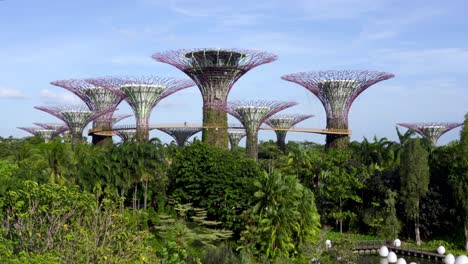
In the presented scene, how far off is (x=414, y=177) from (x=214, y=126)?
93.1 feet

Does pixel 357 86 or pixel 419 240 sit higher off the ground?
pixel 357 86

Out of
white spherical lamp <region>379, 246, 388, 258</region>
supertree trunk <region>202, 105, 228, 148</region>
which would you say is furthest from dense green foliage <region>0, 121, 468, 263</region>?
supertree trunk <region>202, 105, 228, 148</region>

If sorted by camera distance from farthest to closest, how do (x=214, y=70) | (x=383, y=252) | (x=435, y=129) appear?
(x=435, y=129), (x=214, y=70), (x=383, y=252)

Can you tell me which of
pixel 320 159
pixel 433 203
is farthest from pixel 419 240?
pixel 320 159

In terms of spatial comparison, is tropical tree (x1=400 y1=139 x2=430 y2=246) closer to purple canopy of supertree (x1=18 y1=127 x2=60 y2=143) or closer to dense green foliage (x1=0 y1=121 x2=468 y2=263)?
dense green foliage (x1=0 y1=121 x2=468 y2=263)

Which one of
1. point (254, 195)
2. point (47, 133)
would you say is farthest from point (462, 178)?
point (47, 133)

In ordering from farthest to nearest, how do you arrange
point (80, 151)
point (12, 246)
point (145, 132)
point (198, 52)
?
point (145, 132), point (198, 52), point (80, 151), point (12, 246)

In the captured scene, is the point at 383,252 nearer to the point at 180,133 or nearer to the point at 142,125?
the point at 142,125

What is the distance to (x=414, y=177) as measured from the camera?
34.5 meters

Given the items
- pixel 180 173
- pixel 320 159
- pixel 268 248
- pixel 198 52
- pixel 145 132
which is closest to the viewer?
pixel 268 248

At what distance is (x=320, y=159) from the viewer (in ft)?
139

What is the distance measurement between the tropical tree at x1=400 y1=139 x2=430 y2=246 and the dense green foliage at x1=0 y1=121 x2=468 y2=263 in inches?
2.6

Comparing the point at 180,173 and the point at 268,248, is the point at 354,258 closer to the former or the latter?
the point at 268,248

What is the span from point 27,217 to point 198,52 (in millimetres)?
45864
